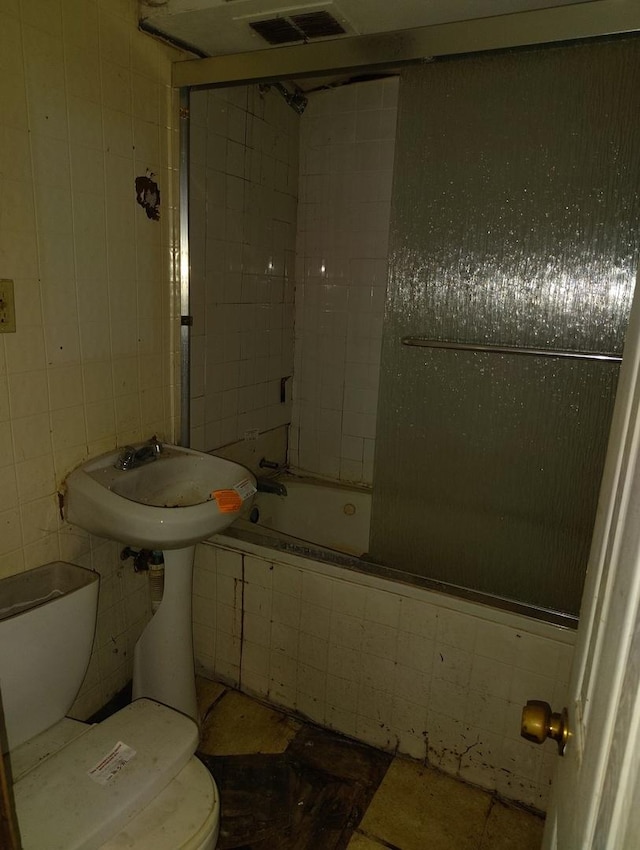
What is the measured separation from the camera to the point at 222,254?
6.78 ft

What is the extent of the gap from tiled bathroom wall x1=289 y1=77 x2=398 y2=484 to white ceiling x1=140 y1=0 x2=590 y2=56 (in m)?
0.87

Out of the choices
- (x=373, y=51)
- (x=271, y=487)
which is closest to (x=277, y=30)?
(x=373, y=51)

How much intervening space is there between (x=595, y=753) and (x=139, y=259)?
5.35ft

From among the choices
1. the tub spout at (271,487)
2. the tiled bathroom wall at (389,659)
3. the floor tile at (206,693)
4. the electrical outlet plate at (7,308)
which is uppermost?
the electrical outlet plate at (7,308)

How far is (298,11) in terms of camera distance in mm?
1378

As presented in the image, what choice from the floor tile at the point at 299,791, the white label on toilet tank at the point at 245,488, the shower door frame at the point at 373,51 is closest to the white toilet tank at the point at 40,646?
the white label on toilet tank at the point at 245,488

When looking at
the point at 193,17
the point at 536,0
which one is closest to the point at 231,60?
the point at 193,17

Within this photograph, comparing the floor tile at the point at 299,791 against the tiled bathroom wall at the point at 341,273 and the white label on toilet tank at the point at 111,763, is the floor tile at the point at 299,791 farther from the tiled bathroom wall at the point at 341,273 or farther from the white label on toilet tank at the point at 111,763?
the tiled bathroom wall at the point at 341,273

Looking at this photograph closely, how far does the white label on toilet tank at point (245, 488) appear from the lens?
151 centimetres

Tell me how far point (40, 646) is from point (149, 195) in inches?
50.4

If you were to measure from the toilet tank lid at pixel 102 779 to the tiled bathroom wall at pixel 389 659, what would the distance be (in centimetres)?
57

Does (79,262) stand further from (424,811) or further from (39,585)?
(424,811)

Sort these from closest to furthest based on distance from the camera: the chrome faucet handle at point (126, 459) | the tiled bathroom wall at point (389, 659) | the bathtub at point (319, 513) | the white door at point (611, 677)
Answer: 1. the white door at point (611, 677)
2. the tiled bathroom wall at point (389, 659)
3. the chrome faucet handle at point (126, 459)
4. the bathtub at point (319, 513)

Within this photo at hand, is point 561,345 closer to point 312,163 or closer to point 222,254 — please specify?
point 222,254
